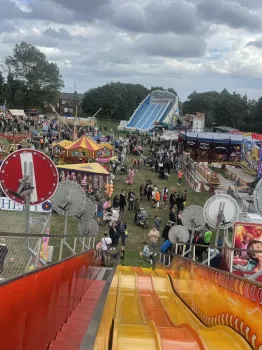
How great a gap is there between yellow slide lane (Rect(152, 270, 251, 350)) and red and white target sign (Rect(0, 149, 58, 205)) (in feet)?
7.65

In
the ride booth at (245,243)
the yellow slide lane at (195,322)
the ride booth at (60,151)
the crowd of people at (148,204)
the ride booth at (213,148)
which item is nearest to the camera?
the yellow slide lane at (195,322)

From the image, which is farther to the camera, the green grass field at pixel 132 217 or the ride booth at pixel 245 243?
the green grass field at pixel 132 217

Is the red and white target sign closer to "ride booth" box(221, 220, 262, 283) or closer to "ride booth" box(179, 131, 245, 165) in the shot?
"ride booth" box(221, 220, 262, 283)

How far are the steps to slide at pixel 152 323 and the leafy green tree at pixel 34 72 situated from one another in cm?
6955

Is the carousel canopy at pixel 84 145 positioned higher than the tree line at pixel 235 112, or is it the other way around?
the tree line at pixel 235 112

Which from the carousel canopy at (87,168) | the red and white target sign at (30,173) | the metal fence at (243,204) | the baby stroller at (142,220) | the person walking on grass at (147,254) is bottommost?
the person walking on grass at (147,254)

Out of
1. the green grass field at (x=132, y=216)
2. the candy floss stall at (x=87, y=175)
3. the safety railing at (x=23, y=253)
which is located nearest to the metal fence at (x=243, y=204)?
the green grass field at (x=132, y=216)

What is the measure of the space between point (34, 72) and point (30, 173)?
7383cm

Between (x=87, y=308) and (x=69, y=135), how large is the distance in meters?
36.0

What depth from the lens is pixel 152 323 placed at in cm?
346

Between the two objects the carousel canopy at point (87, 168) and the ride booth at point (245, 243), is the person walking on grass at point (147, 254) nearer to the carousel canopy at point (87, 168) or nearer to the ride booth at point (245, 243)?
the ride booth at point (245, 243)

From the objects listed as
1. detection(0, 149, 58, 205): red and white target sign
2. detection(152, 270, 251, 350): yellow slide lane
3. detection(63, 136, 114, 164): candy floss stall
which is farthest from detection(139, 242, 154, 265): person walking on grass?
detection(63, 136, 114, 164): candy floss stall

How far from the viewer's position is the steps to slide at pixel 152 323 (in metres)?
2.98

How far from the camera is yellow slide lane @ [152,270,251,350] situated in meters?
3.31
